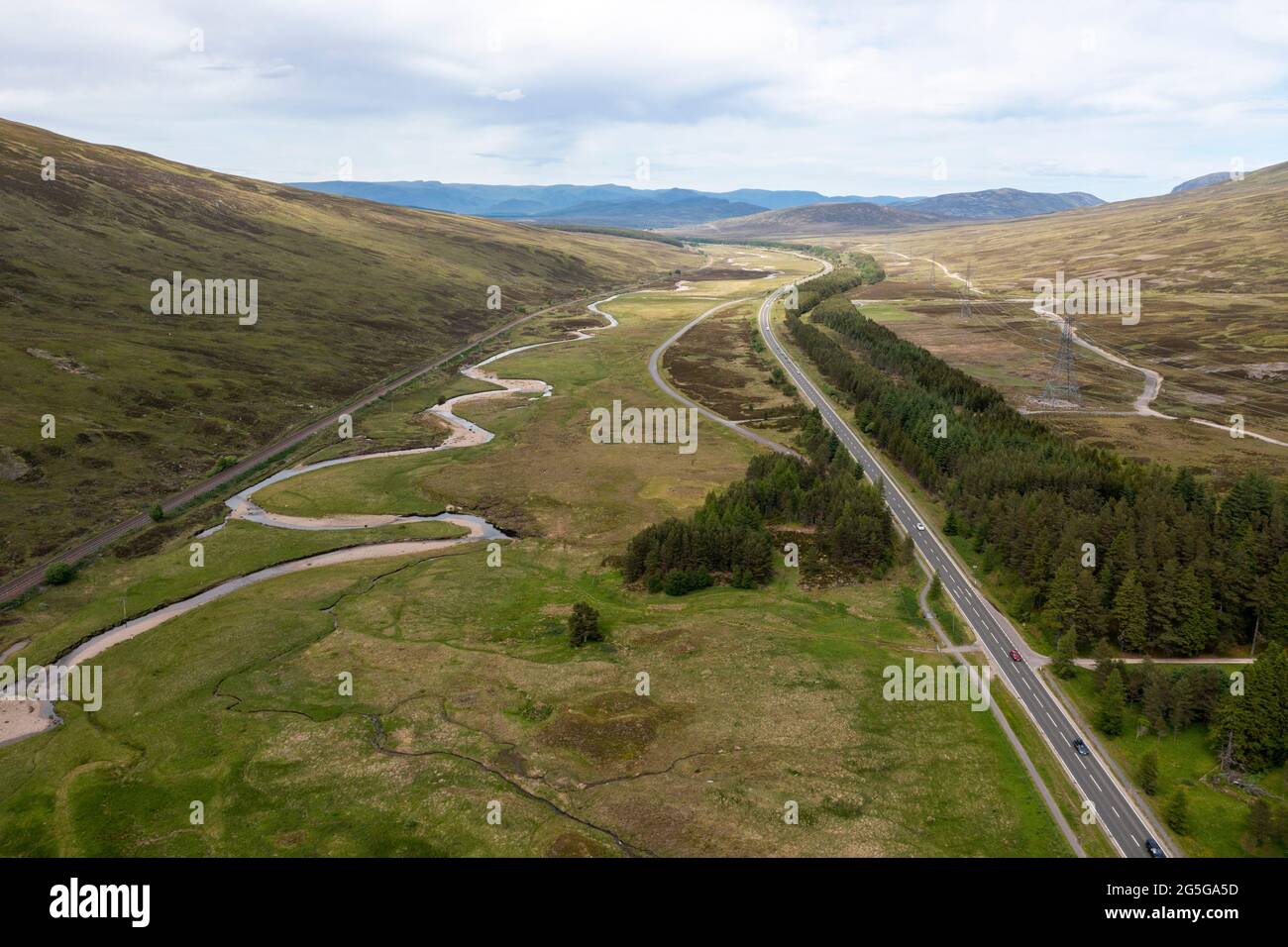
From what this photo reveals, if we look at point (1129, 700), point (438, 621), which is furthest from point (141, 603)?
point (1129, 700)

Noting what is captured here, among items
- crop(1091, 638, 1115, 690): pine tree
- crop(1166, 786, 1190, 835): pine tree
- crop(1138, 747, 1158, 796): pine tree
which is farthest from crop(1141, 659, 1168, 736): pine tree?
crop(1166, 786, 1190, 835): pine tree

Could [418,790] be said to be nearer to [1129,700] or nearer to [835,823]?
[835,823]

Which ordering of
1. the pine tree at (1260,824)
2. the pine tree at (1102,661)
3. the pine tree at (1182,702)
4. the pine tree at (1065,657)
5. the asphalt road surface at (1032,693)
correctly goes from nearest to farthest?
the pine tree at (1260,824), the asphalt road surface at (1032,693), the pine tree at (1182,702), the pine tree at (1102,661), the pine tree at (1065,657)

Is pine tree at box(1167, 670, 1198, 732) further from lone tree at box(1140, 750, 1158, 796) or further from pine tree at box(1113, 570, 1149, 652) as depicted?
pine tree at box(1113, 570, 1149, 652)

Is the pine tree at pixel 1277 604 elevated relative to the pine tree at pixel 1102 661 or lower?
elevated

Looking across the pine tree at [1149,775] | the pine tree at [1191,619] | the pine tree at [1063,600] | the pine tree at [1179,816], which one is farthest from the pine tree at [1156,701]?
the pine tree at [1063,600]

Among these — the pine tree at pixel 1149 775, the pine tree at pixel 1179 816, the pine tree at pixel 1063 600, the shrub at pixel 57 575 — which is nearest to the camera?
the pine tree at pixel 1179 816

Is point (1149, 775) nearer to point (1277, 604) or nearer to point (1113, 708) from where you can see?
point (1113, 708)

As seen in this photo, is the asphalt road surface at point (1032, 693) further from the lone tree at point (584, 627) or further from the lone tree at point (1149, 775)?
the lone tree at point (584, 627)
